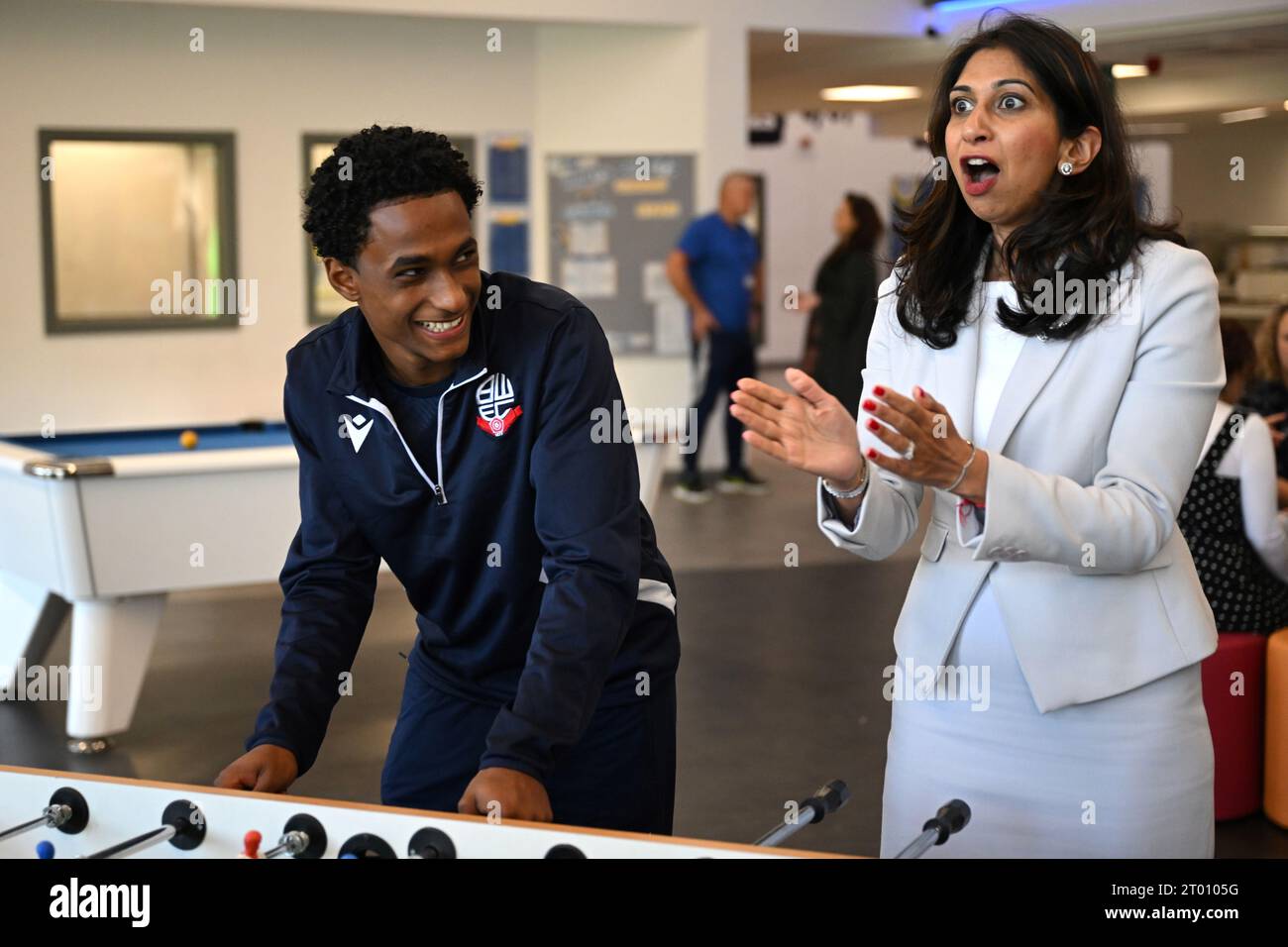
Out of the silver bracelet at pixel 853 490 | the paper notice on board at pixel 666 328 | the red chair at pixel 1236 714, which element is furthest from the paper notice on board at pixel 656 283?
the silver bracelet at pixel 853 490

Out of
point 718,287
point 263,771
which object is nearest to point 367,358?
point 263,771

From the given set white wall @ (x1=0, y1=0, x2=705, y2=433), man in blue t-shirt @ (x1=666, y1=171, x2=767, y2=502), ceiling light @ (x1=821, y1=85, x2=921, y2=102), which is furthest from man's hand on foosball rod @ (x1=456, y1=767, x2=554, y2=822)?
ceiling light @ (x1=821, y1=85, x2=921, y2=102)

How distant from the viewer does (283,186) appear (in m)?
8.97

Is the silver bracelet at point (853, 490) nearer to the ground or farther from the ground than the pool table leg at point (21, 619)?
farther from the ground

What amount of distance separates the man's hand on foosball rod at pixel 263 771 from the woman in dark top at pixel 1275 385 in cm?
352

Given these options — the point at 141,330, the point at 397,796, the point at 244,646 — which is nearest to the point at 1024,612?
the point at 397,796

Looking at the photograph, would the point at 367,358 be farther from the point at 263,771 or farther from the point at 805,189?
the point at 805,189

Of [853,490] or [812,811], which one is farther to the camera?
[853,490]

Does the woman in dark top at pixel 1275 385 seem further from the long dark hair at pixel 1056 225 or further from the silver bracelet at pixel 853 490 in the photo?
the silver bracelet at pixel 853 490

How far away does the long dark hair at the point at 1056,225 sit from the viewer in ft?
6.16

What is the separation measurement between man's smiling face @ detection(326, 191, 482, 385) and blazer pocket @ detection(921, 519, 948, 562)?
2.18 ft

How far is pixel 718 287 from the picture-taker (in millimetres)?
9133

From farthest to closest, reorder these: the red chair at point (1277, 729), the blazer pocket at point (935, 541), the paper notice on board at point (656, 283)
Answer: the paper notice on board at point (656, 283) < the red chair at point (1277, 729) < the blazer pocket at point (935, 541)

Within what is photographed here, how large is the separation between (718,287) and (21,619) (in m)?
5.04
